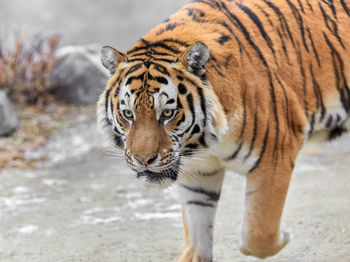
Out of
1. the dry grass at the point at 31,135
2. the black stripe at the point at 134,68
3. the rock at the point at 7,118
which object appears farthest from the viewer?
the rock at the point at 7,118

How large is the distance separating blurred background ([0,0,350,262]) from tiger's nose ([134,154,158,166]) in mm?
378

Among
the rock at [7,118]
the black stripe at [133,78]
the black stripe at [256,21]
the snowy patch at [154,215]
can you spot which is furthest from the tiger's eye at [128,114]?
the rock at [7,118]

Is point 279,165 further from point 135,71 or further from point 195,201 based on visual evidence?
point 135,71

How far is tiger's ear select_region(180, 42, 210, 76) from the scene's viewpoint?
192 centimetres

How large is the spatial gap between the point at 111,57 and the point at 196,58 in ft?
1.22

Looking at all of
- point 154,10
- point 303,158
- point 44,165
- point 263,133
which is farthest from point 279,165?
point 154,10

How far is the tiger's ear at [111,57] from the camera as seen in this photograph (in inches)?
82.2

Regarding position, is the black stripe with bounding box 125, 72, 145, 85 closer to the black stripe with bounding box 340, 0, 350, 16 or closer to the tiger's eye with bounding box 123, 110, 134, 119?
the tiger's eye with bounding box 123, 110, 134, 119

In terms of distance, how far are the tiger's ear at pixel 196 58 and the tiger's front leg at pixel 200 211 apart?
1.97ft

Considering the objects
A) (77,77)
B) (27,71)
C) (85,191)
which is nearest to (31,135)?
(27,71)

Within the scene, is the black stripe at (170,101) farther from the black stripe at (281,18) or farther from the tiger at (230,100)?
the black stripe at (281,18)

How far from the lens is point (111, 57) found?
2119 millimetres

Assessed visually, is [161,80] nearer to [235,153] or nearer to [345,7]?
[235,153]

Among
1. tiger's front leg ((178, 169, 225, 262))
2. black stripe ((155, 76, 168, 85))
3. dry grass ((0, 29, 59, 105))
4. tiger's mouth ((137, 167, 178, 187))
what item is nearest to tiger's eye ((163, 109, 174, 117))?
black stripe ((155, 76, 168, 85))
